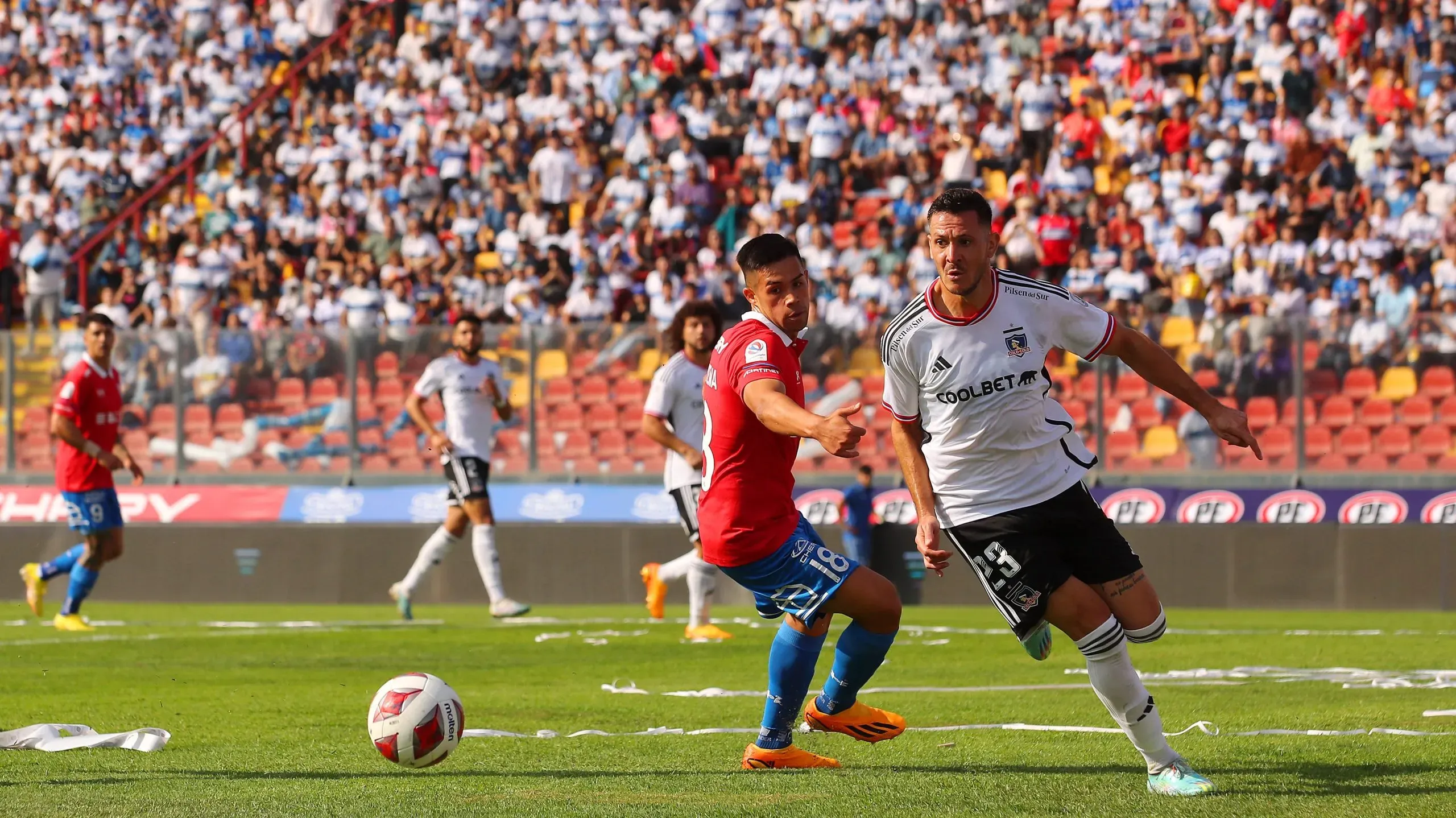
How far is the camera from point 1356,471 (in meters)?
19.3

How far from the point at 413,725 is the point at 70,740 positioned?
2.01 metres

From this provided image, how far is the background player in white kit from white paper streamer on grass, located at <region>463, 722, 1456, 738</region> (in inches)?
182

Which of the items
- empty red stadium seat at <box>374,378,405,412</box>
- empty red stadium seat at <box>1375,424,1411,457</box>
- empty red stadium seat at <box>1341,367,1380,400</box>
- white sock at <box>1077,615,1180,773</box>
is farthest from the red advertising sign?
white sock at <box>1077,615,1180,773</box>

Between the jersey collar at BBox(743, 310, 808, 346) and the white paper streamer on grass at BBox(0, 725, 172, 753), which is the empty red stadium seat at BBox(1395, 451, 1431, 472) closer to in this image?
the jersey collar at BBox(743, 310, 808, 346)

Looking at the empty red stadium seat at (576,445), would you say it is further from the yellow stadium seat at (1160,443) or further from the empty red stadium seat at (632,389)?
the yellow stadium seat at (1160,443)

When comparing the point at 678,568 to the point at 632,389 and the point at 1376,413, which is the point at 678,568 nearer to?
the point at 632,389

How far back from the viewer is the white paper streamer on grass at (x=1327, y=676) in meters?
11.3

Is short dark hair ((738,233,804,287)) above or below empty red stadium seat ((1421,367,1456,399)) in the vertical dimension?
above

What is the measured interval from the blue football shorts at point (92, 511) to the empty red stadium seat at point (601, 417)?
5877 mm

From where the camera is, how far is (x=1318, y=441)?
1939 cm

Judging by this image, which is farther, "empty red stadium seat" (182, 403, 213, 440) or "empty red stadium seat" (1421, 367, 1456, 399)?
"empty red stadium seat" (182, 403, 213, 440)

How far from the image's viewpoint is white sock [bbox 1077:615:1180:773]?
717cm

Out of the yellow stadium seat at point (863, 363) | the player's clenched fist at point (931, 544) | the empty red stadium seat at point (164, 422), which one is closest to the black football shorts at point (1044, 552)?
the player's clenched fist at point (931, 544)

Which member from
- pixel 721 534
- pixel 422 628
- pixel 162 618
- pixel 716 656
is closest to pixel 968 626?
pixel 716 656
